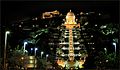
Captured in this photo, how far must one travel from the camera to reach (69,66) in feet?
99.2

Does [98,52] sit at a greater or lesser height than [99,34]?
lesser

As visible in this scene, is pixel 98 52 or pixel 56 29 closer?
pixel 98 52

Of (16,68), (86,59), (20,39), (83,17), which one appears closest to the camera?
(16,68)

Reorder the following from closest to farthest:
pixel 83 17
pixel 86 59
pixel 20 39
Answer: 1. pixel 20 39
2. pixel 86 59
3. pixel 83 17

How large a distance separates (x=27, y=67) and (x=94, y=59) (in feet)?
33.6

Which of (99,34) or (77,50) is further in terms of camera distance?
(77,50)

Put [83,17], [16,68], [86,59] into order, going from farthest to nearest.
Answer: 1. [83,17]
2. [86,59]
3. [16,68]

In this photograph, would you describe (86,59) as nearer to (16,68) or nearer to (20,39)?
(20,39)

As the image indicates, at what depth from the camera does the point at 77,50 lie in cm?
3691

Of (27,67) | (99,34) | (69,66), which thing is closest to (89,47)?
(99,34)

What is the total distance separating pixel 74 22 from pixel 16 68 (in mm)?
17571

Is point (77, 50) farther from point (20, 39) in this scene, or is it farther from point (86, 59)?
point (20, 39)

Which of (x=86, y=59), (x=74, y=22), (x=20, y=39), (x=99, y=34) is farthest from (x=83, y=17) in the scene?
(x=20, y=39)

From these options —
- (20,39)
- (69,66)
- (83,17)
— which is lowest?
(69,66)
